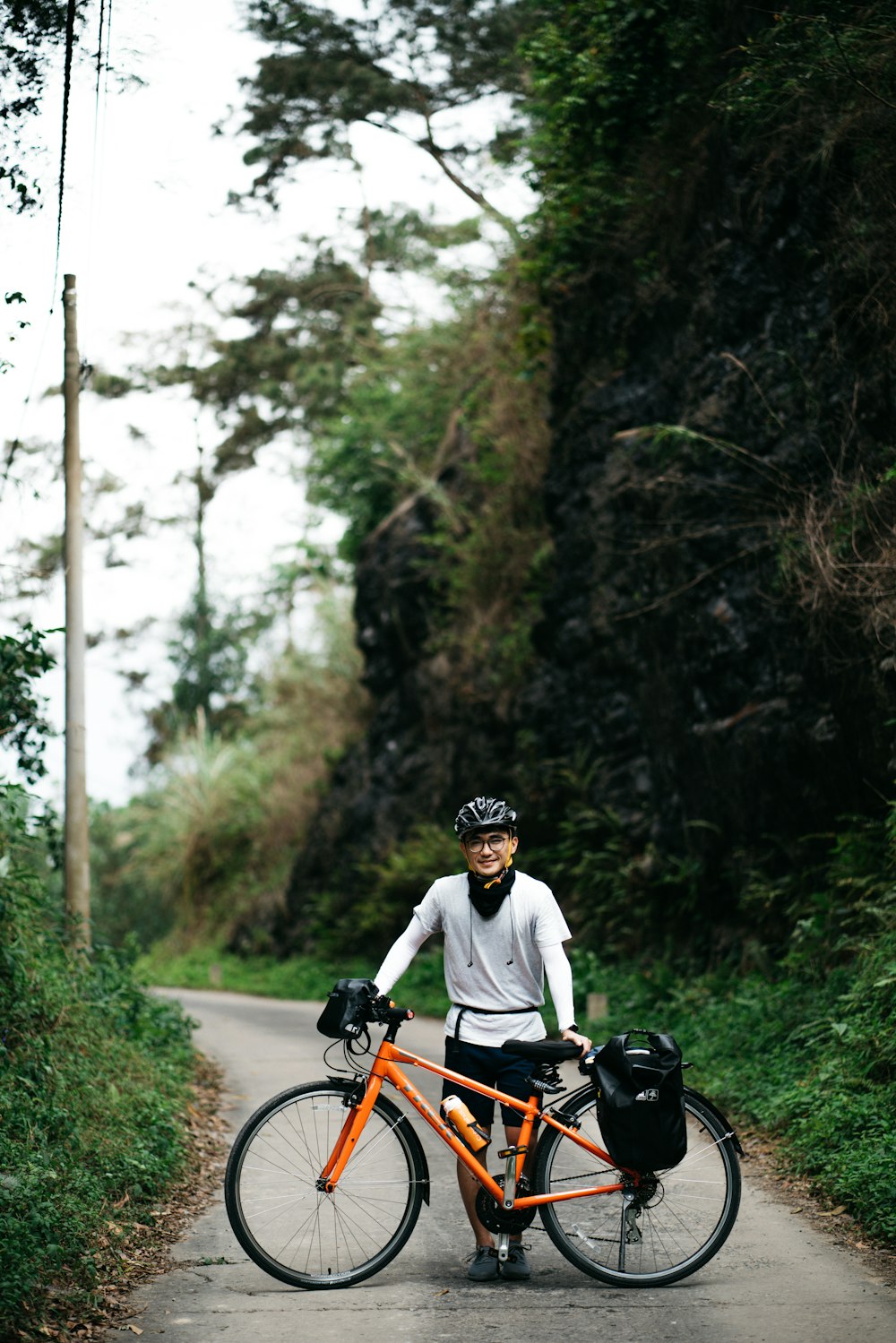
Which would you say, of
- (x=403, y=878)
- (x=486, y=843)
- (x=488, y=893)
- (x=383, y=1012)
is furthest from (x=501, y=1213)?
(x=403, y=878)

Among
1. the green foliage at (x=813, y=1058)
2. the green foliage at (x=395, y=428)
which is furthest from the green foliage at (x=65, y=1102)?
the green foliage at (x=395, y=428)

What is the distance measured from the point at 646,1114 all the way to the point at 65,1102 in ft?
13.0

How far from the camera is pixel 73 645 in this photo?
46.8ft

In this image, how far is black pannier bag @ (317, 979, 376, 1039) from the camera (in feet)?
18.5

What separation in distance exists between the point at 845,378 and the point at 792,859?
4.53 m

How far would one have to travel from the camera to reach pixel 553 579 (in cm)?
1909

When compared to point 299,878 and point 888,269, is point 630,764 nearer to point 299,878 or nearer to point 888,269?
point 888,269

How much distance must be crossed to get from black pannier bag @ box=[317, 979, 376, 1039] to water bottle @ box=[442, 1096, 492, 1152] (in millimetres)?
527

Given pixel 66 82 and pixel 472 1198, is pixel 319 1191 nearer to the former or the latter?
pixel 472 1198

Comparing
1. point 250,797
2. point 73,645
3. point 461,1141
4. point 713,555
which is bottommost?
point 461,1141

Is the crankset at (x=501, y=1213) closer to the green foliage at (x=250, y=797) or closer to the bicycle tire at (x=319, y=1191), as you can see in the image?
the bicycle tire at (x=319, y=1191)

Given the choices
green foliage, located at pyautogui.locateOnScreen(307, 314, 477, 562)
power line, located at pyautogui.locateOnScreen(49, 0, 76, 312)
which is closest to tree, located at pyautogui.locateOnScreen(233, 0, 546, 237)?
green foliage, located at pyautogui.locateOnScreen(307, 314, 477, 562)

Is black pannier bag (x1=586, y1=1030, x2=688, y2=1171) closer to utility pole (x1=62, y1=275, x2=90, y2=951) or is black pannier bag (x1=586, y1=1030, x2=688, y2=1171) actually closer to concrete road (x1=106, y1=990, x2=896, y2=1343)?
concrete road (x1=106, y1=990, x2=896, y2=1343)

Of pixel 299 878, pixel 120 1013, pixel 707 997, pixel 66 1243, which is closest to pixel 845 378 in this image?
pixel 707 997
